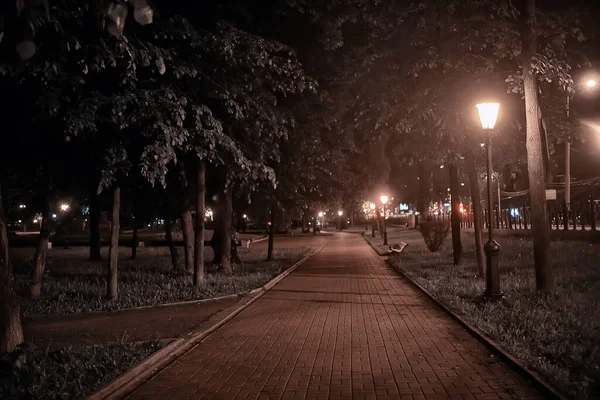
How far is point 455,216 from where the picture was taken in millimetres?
21203

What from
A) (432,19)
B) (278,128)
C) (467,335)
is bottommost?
(467,335)

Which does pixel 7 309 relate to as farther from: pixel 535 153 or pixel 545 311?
pixel 535 153

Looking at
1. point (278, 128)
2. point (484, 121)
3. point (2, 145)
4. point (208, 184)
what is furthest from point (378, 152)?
point (2, 145)

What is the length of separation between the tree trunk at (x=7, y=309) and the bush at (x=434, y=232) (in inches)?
878

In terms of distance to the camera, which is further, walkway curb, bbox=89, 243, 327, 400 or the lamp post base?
the lamp post base

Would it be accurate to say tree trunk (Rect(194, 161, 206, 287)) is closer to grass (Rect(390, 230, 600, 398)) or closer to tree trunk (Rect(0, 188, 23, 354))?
grass (Rect(390, 230, 600, 398))

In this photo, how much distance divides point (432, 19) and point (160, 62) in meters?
12.1

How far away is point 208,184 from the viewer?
61.5 ft

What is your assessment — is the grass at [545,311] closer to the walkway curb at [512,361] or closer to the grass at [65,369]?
the walkway curb at [512,361]

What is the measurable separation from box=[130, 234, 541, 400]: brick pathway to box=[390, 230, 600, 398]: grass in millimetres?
424

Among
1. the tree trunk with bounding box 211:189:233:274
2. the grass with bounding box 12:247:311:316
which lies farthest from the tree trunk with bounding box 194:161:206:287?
the tree trunk with bounding box 211:189:233:274

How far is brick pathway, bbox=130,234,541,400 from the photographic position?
6082 millimetres

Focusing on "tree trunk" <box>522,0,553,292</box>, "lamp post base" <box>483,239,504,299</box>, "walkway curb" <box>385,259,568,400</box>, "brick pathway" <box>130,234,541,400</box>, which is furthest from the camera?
"tree trunk" <box>522,0,553,292</box>

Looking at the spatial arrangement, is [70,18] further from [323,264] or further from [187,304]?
[323,264]
